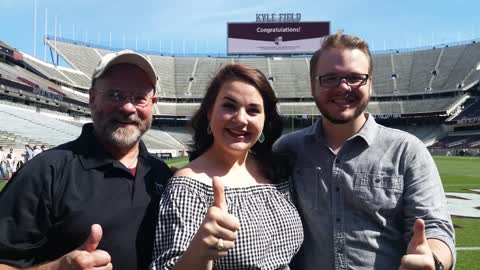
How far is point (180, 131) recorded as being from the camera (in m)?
65.7

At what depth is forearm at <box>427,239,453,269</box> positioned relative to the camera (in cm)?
212

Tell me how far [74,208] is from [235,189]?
2.67 feet

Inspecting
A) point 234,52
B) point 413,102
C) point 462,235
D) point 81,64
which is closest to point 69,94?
point 81,64

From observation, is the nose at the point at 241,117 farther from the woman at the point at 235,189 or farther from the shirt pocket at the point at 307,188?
the shirt pocket at the point at 307,188

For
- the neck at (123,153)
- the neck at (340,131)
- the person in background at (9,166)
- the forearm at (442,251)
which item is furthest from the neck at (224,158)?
the person in background at (9,166)

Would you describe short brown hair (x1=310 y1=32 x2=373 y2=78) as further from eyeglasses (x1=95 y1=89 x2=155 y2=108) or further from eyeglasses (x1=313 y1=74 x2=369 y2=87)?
eyeglasses (x1=95 y1=89 x2=155 y2=108)


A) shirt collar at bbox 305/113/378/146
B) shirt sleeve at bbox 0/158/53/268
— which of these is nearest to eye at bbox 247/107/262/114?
shirt collar at bbox 305/113/378/146

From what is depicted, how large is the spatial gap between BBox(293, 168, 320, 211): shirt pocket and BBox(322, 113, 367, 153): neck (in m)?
0.20

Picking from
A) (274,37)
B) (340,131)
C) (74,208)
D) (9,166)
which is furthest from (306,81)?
(74,208)

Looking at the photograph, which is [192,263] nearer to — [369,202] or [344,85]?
[369,202]

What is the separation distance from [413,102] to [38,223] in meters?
68.3

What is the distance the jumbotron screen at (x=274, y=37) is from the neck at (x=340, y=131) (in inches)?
2590

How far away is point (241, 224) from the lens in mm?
2164

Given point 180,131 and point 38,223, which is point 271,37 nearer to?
point 180,131
